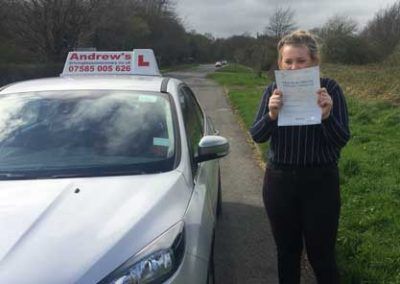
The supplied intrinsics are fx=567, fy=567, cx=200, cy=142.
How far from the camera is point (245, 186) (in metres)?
7.44

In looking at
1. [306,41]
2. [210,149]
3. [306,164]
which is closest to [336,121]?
[306,164]

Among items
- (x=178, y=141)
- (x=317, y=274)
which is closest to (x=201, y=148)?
(x=178, y=141)

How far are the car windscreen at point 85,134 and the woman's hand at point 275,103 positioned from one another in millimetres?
672

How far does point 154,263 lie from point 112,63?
3748mm

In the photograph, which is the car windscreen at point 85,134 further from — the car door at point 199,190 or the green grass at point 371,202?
the green grass at point 371,202

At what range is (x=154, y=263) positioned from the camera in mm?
2479

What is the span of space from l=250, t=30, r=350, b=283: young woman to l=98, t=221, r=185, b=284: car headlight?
95 centimetres

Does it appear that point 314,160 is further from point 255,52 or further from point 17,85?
point 255,52

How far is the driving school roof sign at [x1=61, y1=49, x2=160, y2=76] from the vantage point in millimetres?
5742

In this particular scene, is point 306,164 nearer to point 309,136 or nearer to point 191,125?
point 309,136

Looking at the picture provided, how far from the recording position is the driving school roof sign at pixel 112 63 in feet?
18.8

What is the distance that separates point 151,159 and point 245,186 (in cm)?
412

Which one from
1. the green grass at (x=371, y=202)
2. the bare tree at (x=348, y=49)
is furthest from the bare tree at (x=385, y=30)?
the green grass at (x=371, y=202)

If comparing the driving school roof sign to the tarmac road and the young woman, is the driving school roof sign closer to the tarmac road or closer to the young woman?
Answer: the tarmac road
